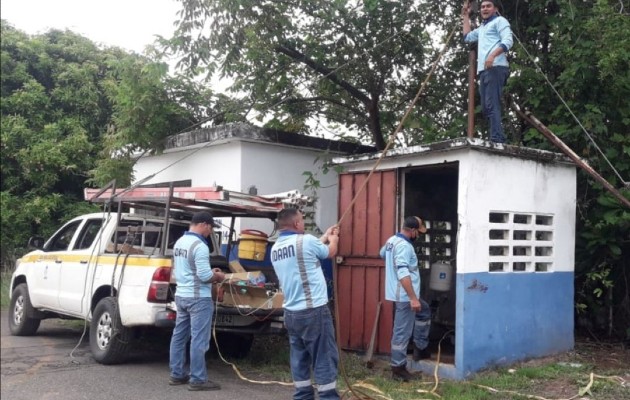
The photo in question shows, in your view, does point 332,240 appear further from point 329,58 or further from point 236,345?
point 329,58

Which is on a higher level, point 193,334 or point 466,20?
point 466,20

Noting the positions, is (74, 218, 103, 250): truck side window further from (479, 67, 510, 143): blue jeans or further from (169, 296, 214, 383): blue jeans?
(479, 67, 510, 143): blue jeans

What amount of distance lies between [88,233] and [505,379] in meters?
5.50

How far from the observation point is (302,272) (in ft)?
16.6

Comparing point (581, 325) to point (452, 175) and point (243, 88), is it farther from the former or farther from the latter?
point (243, 88)

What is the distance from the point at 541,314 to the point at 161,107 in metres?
6.66

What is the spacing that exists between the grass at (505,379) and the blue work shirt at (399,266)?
931mm

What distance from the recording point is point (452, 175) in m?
8.88

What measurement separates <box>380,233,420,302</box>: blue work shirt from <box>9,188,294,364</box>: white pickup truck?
1.27 meters

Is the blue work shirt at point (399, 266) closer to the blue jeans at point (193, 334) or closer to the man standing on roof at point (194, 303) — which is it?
the man standing on roof at point (194, 303)

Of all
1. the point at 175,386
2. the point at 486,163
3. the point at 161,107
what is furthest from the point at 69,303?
the point at 486,163

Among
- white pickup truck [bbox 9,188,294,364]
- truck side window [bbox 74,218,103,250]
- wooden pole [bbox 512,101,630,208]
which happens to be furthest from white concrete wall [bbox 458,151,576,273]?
truck side window [bbox 74,218,103,250]

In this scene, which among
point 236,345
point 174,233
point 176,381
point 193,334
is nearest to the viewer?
point 193,334

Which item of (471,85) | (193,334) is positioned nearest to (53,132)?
(193,334)
